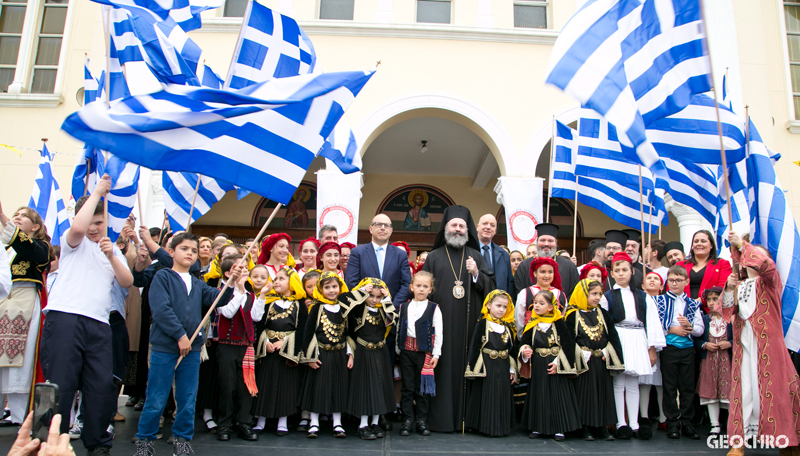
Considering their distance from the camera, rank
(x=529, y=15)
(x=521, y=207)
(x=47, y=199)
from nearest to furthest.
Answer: (x=47, y=199) → (x=521, y=207) → (x=529, y=15)

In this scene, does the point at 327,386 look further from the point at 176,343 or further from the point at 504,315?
the point at 504,315

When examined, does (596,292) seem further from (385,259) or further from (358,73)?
(358,73)

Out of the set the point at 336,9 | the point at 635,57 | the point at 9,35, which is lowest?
the point at 635,57

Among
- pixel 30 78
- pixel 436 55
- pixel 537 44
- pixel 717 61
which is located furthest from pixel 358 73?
pixel 30 78

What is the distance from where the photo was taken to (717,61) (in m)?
10.7

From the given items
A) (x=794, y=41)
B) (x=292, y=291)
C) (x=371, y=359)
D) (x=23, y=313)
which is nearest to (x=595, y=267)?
(x=371, y=359)

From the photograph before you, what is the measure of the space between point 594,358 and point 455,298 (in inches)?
57.8

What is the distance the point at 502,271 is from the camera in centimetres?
619

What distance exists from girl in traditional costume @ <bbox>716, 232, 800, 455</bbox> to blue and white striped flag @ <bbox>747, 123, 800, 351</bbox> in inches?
2.9

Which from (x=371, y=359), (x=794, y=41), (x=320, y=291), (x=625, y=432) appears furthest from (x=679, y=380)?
(x=794, y=41)

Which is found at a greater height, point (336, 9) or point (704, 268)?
point (336, 9)

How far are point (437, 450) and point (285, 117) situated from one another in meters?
2.93

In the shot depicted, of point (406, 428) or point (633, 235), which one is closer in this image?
point (406, 428)

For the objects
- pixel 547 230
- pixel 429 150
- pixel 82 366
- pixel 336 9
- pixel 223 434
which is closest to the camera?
pixel 82 366
